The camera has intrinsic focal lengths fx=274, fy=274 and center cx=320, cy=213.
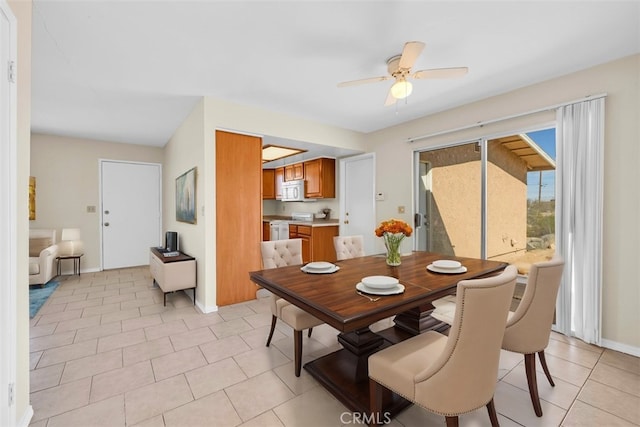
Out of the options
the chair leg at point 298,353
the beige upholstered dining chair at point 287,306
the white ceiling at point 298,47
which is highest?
the white ceiling at point 298,47

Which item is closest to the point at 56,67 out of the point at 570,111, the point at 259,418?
the point at 259,418

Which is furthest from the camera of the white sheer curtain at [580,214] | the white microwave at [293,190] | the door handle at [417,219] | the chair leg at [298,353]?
the white microwave at [293,190]

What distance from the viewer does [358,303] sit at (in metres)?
1.42

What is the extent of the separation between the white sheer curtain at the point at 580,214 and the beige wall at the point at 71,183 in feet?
22.2

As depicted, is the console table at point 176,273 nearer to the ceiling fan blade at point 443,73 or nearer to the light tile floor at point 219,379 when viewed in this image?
the light tile floor at point 219,379

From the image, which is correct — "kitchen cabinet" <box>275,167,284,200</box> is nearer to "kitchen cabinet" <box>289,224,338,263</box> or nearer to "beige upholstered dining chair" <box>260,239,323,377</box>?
"kitchen cabinet" <box>289,224,338,263</box>

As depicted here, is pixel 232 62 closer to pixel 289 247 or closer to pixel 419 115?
pixel 289 247

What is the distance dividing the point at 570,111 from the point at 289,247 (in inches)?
116

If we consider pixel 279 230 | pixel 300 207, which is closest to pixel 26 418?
pixel 279 230

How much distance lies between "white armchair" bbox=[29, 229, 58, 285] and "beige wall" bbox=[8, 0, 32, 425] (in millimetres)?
3350

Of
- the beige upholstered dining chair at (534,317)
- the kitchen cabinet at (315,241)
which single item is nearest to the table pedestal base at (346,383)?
the beige upholstered dining chair at (534,317)

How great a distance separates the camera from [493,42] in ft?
6.89

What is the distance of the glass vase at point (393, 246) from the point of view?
2.29m

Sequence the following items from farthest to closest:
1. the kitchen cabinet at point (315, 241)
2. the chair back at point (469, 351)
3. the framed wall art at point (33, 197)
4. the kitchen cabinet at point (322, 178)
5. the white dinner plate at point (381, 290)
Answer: the kitchen cabinet at point (322, 178) < the kitchen cabinet at point (315, 241) < the framed wall art at point (33, 197) < the white dinner plate at point (381, 290) < the chair back at point (469, 351)
